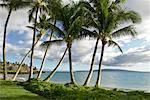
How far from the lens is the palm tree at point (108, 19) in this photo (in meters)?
25.8

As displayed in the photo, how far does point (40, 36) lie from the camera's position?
34.8m

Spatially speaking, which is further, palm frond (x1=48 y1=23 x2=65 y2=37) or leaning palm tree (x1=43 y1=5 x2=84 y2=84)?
palm frond (x1=48 y1=23 x2=65 y2=37)

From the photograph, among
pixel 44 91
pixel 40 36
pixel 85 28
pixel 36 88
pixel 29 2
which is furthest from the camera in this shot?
pixel 40 36

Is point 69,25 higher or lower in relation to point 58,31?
higher

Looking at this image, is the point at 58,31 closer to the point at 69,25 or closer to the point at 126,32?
the point at 69,25

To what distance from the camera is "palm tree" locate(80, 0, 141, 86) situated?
84.6 ft

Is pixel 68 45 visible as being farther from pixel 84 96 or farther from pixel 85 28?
pixel 84 96

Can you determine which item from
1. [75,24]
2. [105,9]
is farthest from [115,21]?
[75,24]

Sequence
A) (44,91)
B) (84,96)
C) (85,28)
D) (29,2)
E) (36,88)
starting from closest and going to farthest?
(84,96), (44,91), (36,88), (85,28), (29,2)

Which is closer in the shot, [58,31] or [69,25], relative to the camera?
[69,25]

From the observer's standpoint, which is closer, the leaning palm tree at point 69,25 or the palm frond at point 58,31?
the leaning palm tree at point 69,25

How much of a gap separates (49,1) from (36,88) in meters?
11.1

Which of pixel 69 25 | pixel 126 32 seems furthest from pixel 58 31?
pixel 126 32

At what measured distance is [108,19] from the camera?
25.8 m
